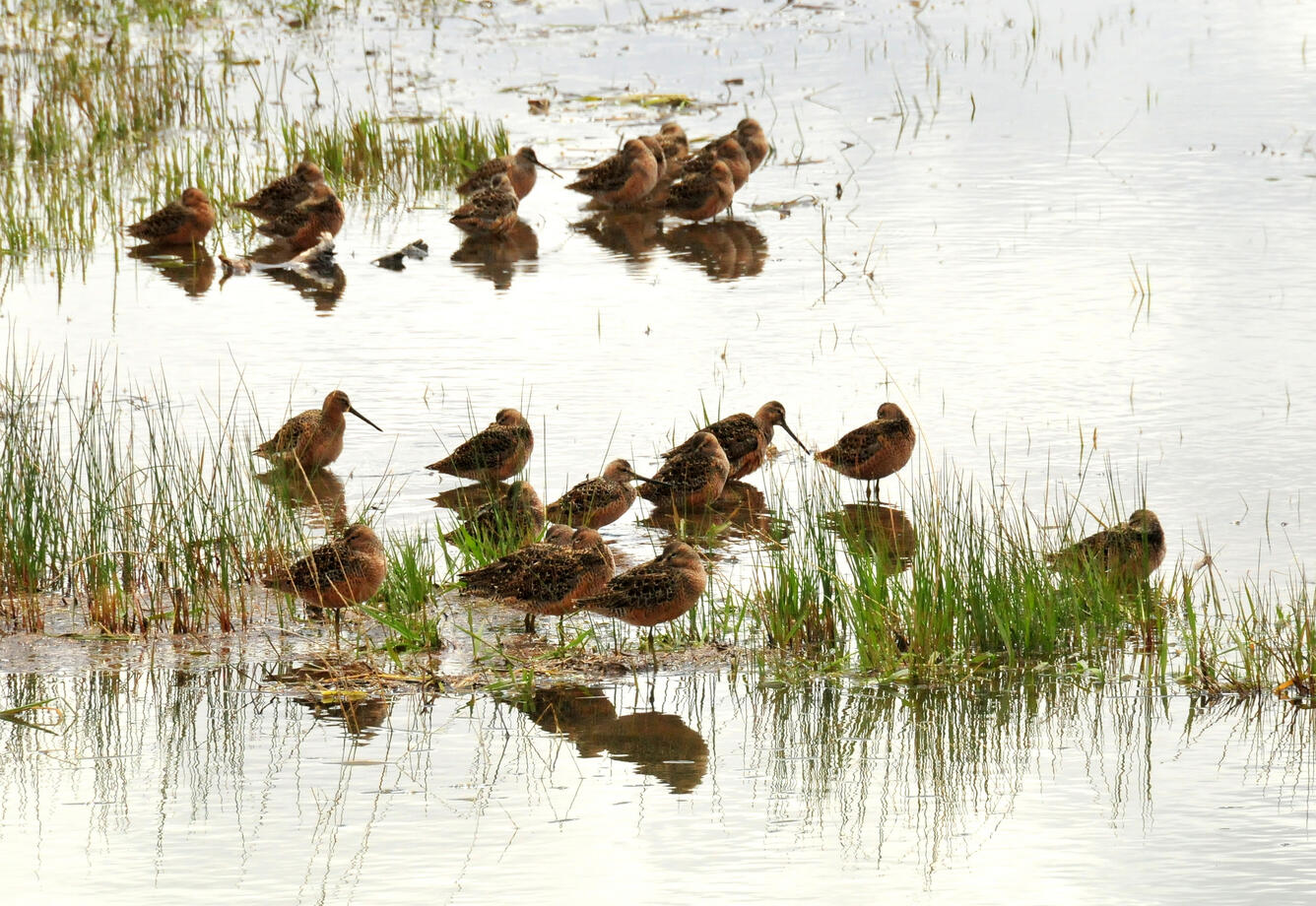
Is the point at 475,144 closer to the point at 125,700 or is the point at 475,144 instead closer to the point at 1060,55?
the point at 1060,55

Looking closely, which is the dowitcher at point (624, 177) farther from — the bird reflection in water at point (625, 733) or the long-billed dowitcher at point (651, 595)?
the bird reflection in water at point (625, 733)

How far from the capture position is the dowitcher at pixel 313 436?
32.5ft

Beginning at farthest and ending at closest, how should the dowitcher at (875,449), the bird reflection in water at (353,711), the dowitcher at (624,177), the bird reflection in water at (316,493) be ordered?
1. the dowitcher at (624,177)
2. the dowitcher at (875,449)
3. the bird reflection in water at (316,493)
4. the bird reflection in water at (353,711)

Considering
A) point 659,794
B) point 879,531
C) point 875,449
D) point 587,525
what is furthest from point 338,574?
point 875,449

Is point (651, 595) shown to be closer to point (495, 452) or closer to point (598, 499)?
point (598, 499)

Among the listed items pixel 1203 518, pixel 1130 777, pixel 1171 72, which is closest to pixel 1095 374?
pixel 1203 518

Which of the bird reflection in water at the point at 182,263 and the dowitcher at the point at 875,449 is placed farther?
the bird reflection in water at the point at 182,263

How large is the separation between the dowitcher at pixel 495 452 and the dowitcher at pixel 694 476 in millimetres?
705

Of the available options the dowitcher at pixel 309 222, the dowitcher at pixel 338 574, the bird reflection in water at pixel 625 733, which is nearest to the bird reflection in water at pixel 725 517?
the dowitcher at pixel 338 574

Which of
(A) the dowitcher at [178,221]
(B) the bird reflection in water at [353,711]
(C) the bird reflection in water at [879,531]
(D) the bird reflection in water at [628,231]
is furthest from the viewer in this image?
(D) the bird reflection in water at [628,231]

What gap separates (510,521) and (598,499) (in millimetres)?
680

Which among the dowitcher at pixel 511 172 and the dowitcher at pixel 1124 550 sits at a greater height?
the dowitcher at pixel 511 172

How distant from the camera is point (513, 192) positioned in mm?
15906

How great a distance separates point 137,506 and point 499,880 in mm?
3546
